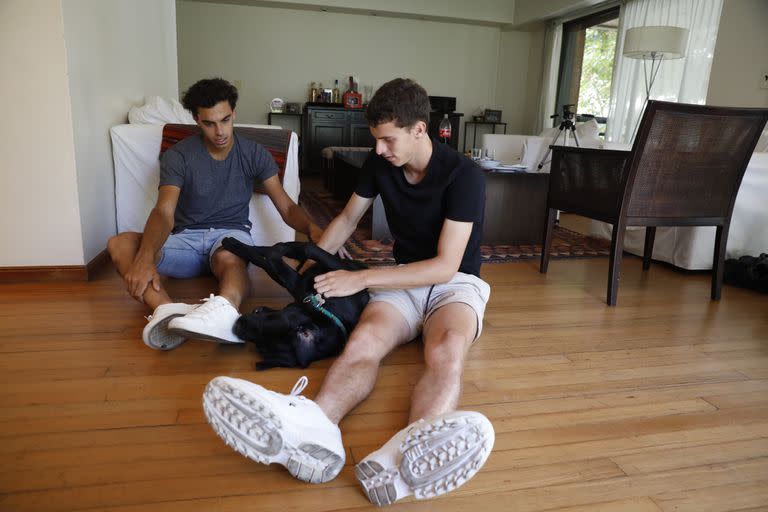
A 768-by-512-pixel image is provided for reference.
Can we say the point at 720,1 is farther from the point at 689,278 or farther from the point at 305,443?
the point at 305,443

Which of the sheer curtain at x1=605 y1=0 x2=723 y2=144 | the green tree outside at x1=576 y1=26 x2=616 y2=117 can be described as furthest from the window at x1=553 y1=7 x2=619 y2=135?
the sheer curtain at x1=605 y1=0 x2=723 y2=144

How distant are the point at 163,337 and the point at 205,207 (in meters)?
0.67

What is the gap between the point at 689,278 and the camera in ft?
9.07

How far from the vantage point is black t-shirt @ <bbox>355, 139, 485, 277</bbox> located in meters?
1.43

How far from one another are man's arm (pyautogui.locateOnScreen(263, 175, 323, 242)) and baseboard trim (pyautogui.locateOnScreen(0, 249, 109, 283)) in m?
0.93

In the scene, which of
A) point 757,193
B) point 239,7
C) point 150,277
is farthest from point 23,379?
point 239,7

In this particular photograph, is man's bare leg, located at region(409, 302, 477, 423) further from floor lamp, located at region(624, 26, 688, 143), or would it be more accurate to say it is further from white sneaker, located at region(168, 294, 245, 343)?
floor lamp, located at region(624, 26, 688, 143)

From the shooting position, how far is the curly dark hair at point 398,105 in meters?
1.33

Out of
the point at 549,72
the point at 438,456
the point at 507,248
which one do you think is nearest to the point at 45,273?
the point at 438,456

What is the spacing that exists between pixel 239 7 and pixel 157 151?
569 centimetres

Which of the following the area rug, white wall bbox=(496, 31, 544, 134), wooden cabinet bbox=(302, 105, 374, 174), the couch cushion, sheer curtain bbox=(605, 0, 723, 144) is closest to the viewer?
the area rug

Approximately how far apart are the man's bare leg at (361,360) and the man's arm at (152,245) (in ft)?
2.16

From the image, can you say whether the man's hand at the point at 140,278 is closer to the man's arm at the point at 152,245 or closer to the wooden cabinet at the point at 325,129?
the man's arm at the point at 152,245

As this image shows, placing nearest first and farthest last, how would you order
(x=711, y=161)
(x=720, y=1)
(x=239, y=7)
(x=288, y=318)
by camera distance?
(x=288, y=318) < (x=711, y=161) < (x=720, y=1) < (x=239, y=7)
